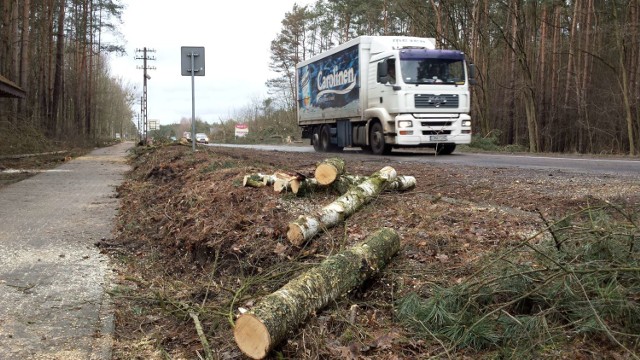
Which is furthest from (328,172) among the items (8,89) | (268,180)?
(8,89)

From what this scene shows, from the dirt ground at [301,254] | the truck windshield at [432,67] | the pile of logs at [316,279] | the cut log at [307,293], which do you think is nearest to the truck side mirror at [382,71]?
the truck windshield at [432,67]

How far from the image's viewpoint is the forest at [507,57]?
898 inches

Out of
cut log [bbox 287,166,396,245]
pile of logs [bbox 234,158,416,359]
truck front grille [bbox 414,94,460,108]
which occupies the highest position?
truck front grille [bbox 414,94,460,108]

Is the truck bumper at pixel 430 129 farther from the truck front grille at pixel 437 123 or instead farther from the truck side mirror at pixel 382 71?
the truck side mirror at pixel 382 71

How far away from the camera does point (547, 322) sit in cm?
283

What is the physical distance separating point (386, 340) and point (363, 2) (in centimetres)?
3270

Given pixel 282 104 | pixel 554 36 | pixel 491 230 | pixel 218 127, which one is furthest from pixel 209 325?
pixel 218 127

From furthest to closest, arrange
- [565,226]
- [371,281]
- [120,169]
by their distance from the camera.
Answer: [120,169], [371,281], [565,226]

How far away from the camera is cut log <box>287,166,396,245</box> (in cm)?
443

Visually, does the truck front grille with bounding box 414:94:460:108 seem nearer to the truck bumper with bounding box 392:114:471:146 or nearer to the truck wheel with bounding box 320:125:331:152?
the truck bumper with bounding box 392:114:471:146

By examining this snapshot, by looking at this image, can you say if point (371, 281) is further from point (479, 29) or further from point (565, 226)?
point (479, 29)

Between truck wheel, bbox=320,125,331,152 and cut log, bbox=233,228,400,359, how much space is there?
1604 centimetres

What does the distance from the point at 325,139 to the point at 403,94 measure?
633 cm

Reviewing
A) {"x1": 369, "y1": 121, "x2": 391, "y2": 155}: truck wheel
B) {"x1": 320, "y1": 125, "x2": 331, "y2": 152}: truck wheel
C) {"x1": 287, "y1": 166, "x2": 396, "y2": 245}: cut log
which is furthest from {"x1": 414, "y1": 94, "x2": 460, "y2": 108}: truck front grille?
{"x1": 287, "y1": 166, "x2": 396, "y2": 245}: cut log
